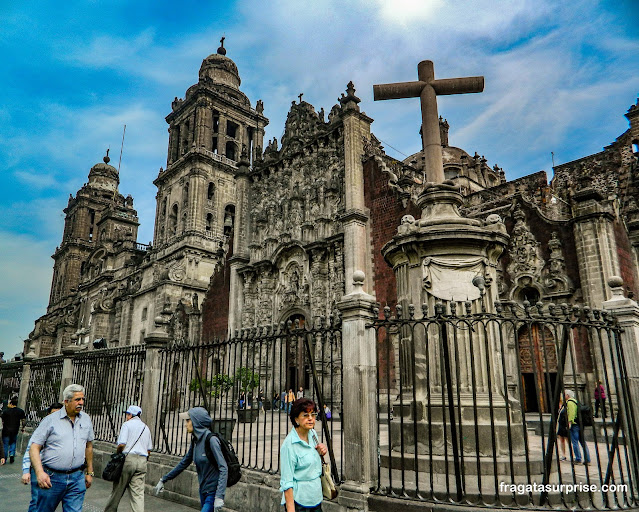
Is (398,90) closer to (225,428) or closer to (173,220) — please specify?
(225,428)

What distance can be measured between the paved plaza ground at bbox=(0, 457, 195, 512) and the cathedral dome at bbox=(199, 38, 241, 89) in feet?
120

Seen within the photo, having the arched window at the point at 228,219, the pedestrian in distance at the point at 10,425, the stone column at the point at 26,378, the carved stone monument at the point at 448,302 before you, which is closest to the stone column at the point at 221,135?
the arched window at the point at 228,219

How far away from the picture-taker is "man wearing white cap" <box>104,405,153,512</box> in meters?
5.57

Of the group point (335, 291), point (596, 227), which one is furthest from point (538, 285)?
point (335, 291)

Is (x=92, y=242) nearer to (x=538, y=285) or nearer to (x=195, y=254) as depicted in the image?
(x=195, y=254)

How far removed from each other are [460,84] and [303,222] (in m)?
15.7

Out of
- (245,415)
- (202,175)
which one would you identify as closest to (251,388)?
(245,415)

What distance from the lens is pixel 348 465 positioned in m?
5.49

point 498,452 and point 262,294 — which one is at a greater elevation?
point 262,294

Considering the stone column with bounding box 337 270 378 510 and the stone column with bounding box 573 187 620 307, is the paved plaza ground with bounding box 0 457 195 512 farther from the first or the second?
the stone column with bounding box 573 187 620 307

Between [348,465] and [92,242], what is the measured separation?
5944 cm

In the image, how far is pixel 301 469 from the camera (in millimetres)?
3666

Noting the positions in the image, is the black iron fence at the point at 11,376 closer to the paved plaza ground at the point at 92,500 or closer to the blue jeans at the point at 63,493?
the paved plaza ground at the point at 92,500

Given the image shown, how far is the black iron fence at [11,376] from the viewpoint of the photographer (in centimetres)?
1617
